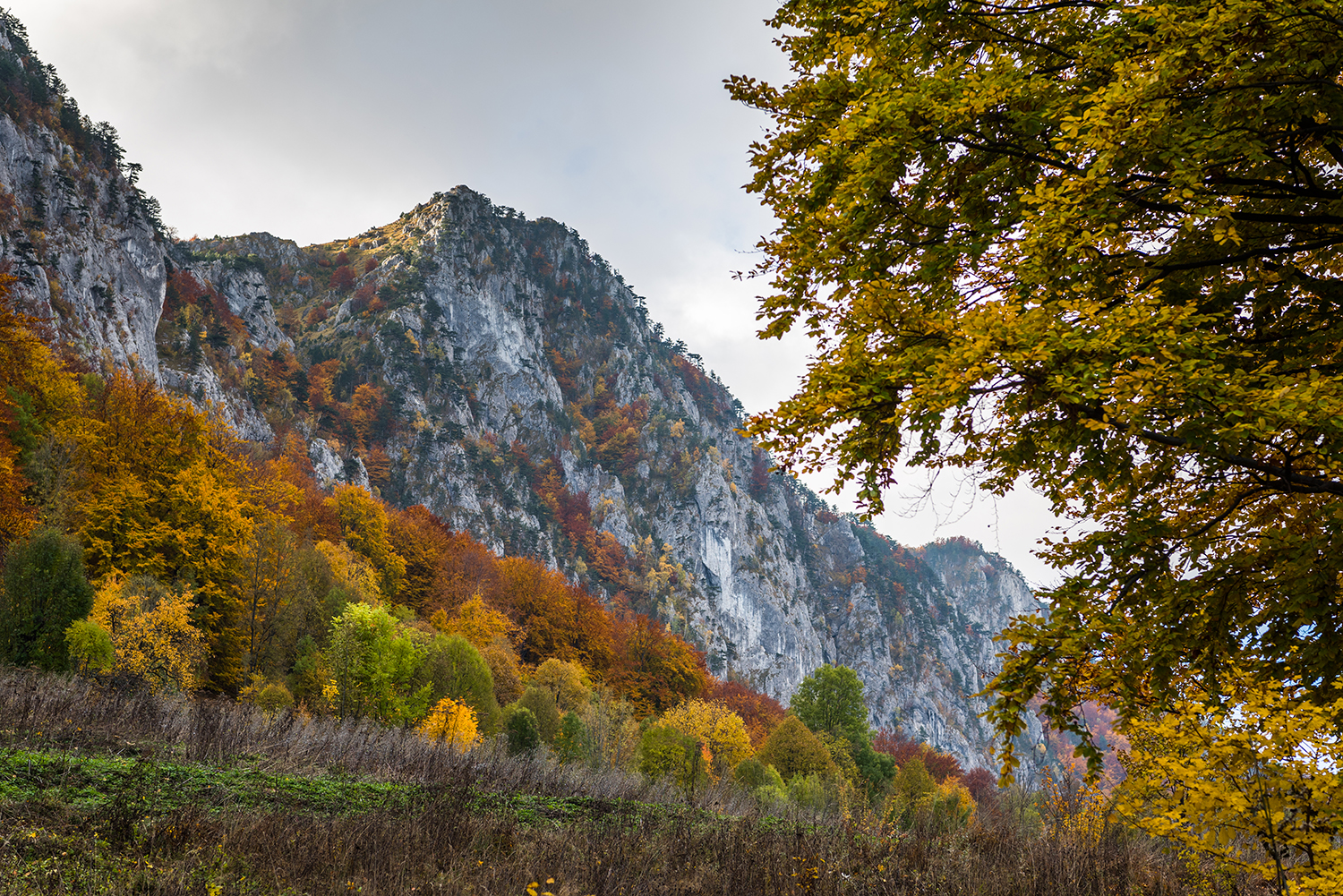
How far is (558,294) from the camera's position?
16050cm

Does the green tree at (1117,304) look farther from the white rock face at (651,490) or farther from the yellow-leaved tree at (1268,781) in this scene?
the white rock face at (651,490)

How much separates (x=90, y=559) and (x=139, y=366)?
141 feet

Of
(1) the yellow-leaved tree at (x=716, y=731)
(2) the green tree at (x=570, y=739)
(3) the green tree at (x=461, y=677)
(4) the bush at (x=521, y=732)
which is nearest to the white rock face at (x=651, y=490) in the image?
(1) the yellow-leaved tree at (x=716, y=731)

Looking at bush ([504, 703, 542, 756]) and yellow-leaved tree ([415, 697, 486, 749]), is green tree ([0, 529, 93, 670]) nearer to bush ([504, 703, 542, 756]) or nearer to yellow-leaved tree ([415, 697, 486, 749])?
yellow-leaved tree ([415, 697, 486, 749])

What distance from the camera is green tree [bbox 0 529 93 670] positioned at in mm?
16562

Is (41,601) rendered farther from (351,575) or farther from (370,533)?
(370,533)

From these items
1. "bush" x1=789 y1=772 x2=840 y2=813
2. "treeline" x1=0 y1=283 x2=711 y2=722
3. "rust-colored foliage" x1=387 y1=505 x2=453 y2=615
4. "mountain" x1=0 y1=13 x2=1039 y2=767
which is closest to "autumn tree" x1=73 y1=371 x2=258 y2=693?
"treeline" x1=0 y1=283 x2=711 y2=722

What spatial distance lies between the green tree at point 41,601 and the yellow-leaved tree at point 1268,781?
74.1ft

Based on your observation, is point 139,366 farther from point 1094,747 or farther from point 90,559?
point 1094,747

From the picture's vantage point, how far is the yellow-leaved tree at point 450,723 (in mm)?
21094

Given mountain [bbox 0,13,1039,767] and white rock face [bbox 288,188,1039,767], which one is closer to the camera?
mountain [bbox 0,13,1039,767]

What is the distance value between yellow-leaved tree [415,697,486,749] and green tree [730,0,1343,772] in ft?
64.2

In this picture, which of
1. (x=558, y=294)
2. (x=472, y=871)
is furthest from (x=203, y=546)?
(x=558, y=294)

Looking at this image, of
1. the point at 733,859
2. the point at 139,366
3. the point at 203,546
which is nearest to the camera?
the point at 733,859
